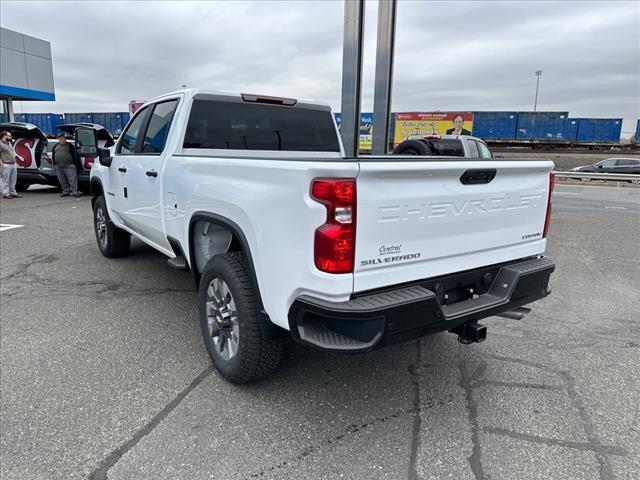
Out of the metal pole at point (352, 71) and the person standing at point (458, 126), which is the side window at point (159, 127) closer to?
the metal pole at point (352, 71)

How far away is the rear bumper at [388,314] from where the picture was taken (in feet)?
7.15

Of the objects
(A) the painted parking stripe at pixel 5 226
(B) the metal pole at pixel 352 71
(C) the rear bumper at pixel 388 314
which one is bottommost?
(A) the painted parking stripe at pixel 5 226

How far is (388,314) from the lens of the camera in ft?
7.19

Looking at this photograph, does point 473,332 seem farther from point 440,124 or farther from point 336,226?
point 440,124

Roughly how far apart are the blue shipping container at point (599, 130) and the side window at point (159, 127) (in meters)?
43.7

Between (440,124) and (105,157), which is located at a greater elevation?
(440,124)

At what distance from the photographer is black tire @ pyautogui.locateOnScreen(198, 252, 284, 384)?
8.86 feet

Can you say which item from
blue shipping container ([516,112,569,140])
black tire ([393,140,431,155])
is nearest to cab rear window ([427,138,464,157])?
black tire ([393,140,431,155])

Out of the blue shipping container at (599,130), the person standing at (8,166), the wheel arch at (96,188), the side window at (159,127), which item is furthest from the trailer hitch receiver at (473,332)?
the blue shipping container at (599,130)

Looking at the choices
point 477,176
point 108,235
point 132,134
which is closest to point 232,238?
point 477,176

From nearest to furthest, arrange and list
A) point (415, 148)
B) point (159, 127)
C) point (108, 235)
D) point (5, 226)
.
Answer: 1. point (159, 127)
2. point (108, 235)
3. point (5, 226)
4. point (415, 148)

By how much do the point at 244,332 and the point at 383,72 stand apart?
8.28 metres

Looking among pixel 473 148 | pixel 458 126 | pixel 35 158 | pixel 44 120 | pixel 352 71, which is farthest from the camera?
pixel 44 120

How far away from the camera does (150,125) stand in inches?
176
